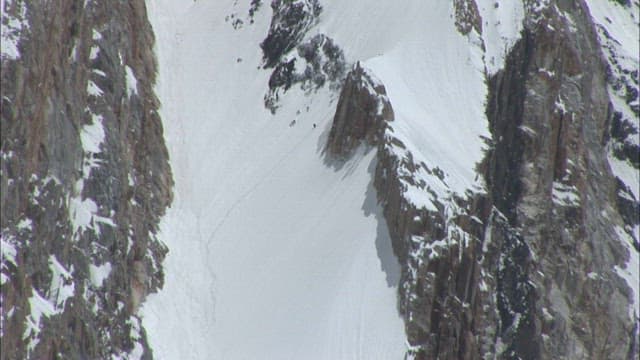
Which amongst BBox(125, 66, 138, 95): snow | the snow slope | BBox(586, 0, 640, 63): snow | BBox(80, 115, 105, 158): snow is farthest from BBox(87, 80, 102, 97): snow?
BBox(586, 0, 640, 63): snow

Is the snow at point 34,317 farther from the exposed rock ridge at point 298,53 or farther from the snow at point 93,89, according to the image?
the exposed rock ridge at point 298,53

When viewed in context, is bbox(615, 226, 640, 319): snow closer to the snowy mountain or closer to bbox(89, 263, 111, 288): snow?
the snowy mountain

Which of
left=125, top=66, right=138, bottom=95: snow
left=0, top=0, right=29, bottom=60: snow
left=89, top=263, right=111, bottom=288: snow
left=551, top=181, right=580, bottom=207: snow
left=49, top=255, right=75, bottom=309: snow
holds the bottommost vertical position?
left=551, top=181, right=580, bottom=207: snow

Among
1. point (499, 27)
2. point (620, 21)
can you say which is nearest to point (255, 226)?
point (499, 27)

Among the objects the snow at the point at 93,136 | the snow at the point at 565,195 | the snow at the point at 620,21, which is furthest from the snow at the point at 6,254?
the snow at the point at 620,21

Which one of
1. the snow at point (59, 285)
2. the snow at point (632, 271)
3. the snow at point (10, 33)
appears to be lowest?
the snow at point (632, 271)

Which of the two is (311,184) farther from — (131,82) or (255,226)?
(131,82)

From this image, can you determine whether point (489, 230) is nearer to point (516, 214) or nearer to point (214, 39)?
point (516, 214)
